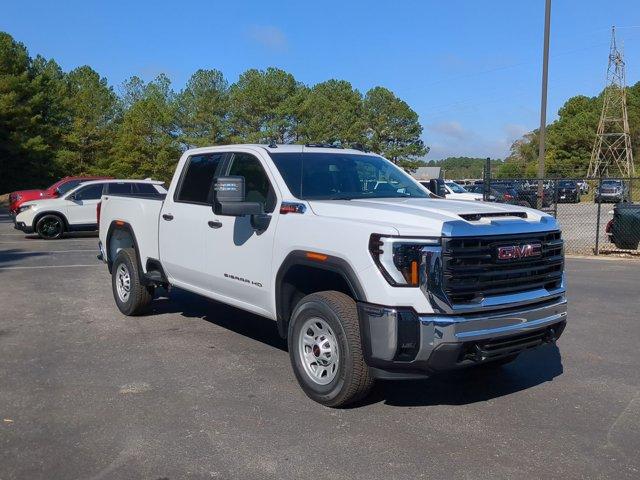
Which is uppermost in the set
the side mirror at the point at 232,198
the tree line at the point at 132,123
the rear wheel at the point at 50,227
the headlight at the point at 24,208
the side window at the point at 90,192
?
the tree line at the point at 132,123

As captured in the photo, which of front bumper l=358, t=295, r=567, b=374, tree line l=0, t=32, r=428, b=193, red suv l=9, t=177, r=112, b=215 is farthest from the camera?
tree line l=0, t=32, r=428, b=193

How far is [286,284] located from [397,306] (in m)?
1.34

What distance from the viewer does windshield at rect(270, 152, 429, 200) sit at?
18.9ft

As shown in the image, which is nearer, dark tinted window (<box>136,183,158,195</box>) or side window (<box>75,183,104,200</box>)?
dark tinted window (<box>136,183,158,195</box>)

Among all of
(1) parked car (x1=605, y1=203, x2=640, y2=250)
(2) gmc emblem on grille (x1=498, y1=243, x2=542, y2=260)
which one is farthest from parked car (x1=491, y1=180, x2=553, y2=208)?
(2) gmc emblem on grille (x1=498, y1=243, x2=542, y2=260)

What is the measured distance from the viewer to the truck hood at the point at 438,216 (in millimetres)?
4447

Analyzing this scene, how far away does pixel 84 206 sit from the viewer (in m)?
19.0

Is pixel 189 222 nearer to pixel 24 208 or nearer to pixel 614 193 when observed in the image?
pixel 24 208

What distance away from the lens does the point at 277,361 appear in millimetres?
6207

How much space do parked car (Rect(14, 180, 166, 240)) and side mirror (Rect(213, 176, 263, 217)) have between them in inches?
533

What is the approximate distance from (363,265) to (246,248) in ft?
5.30

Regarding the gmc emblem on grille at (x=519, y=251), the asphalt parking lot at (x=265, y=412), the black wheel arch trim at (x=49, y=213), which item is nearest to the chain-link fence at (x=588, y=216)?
the asphalt parking lot at (x=265, y=412)

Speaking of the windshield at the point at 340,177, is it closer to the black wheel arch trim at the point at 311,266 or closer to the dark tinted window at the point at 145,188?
the black wheel arch trim at the point at 311,266

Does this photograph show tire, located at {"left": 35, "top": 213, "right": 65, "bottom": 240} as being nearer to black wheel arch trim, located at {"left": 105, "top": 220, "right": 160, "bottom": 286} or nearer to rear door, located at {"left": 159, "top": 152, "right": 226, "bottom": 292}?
black wheel arch trim, located at {"left": 105, "top": 220, "right": 160, "bottom": 286}
